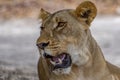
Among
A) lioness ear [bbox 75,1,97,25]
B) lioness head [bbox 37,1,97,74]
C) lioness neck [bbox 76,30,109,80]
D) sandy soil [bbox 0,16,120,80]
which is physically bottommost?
sandy soil [bbox 0,16,120,80]

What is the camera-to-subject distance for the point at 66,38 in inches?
185

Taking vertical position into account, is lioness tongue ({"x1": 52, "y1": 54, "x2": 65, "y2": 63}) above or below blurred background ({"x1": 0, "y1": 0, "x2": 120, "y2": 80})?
above

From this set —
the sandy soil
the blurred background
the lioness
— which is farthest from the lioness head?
the sandy soil

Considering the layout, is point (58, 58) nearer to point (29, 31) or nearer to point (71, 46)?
point (71, 46)

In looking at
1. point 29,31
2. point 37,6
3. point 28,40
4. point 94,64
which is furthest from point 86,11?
point 37,6

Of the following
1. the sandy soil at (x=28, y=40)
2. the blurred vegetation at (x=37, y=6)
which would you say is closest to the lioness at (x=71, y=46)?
the sandy soil at (x=28, y=40)

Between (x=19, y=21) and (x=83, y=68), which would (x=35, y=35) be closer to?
(x=19, y=21)

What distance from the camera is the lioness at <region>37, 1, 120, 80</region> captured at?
462cm

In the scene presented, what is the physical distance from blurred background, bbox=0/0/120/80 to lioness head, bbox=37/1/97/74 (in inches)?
112

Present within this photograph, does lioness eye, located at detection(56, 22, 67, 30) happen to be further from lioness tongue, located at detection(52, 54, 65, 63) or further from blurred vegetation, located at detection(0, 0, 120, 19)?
blurred vegetation, located at detection(0, 0, 120, 19)

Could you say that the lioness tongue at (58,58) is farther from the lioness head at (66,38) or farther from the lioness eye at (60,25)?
the lioness eye at (60,25)

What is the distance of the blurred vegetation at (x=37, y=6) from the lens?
14414 mm

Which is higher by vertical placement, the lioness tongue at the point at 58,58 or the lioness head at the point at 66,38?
the lioness head at the point at 66,38

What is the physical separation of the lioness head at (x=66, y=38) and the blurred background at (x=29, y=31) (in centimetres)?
284
